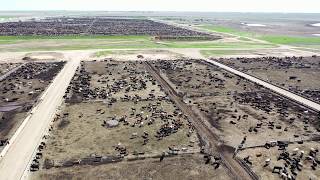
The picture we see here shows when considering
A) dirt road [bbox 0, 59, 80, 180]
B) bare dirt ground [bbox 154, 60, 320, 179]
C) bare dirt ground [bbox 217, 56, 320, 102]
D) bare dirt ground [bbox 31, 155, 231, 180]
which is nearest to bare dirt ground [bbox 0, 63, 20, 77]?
dirt road [bbox 0, 59, 80, 180]

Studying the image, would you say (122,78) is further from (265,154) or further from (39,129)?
(265,154)

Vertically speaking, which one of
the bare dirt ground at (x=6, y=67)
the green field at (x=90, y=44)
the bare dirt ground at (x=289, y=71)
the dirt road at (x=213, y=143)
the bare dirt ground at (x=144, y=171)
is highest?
the bare dirt ground at (x=144, y=171)

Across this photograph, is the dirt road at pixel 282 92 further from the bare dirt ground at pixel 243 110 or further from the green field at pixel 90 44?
the green field at pixel 90 44

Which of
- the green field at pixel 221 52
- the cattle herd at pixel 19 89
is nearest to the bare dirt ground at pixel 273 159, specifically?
the cattle herd at pixel 19 89

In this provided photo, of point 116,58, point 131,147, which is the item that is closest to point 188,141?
point 131,147

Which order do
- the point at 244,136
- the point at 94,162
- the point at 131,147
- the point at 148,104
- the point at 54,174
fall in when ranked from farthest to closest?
the point at 148,104, the point at 244,136, the point at 131,147, the point at 94,162, the point at 54,174

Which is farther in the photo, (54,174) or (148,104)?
(148,104)

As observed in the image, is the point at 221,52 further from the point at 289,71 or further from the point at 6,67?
the point at 6,67

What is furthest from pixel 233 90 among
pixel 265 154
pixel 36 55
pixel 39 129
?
pixel 36 55

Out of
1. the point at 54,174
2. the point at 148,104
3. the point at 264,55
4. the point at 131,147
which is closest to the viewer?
the point at 54,174
